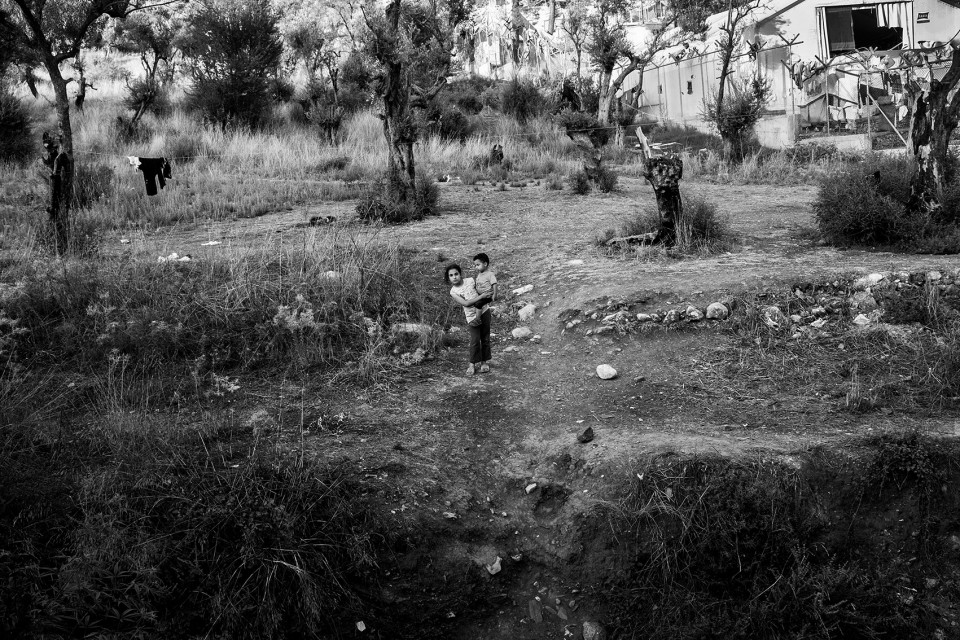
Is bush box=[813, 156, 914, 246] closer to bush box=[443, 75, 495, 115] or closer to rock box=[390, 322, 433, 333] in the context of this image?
rock box=[390, 322, 433, 333]

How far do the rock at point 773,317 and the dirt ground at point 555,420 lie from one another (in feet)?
1.16

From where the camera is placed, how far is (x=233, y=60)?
1995 cm

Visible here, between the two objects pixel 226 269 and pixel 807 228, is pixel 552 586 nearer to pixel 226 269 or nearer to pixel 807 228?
pixel 226 269

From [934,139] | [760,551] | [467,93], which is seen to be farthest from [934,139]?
[467,93]

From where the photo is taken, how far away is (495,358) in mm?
5652

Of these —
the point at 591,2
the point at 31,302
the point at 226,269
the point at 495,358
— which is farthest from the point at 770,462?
the point at 591,2

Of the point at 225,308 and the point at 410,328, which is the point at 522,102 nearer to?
the point at 410,328

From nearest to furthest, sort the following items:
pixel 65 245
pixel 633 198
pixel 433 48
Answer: pixel 65 245, pixel 633 198, pixel 433 48

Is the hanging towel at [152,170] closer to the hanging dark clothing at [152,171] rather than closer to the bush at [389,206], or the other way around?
the hanging dark clothing at [152,171]

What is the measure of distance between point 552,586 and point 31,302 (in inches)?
187

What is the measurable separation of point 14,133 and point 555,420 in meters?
15.0

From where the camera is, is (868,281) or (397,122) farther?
(397,122)

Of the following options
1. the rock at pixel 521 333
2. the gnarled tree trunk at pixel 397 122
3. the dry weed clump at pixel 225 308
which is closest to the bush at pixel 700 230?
the rock at pixel 521 333

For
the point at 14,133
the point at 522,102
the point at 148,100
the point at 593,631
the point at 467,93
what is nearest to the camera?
the point at 593,631
